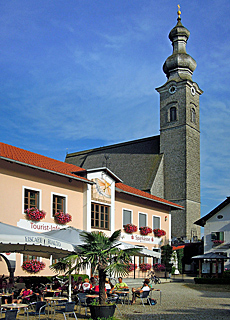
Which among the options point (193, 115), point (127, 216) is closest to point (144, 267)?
point (127, 216)

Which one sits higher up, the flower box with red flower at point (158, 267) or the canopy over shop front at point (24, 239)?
the canopy over shop front at point (24, 239)

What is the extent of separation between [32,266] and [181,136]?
101ft

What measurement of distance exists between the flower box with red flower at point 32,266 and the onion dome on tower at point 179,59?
3495cm

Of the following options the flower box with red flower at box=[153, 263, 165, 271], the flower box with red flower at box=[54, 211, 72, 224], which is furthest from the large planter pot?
the flower box with red flower at box=[153, 263, 165, 271]

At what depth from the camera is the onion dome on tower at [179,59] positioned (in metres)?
51.0

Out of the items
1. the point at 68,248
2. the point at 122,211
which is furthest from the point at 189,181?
the point at 68,248

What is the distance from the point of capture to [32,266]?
19938 mm

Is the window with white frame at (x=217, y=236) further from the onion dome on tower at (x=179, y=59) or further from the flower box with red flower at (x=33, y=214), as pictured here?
the onion dome on tower at (x=179, y=59)

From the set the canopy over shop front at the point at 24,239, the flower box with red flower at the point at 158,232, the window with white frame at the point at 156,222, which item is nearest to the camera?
the canopy over shop front at the point at 24,239

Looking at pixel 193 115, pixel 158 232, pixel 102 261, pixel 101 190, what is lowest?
pixel 102 261

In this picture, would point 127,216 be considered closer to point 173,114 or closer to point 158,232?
point 158,232

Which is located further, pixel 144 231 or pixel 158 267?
pixel 158 267

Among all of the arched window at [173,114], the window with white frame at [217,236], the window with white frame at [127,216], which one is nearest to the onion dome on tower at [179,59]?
the arched window at [173,114]

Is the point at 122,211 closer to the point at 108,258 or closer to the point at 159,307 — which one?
the point at 159,307
